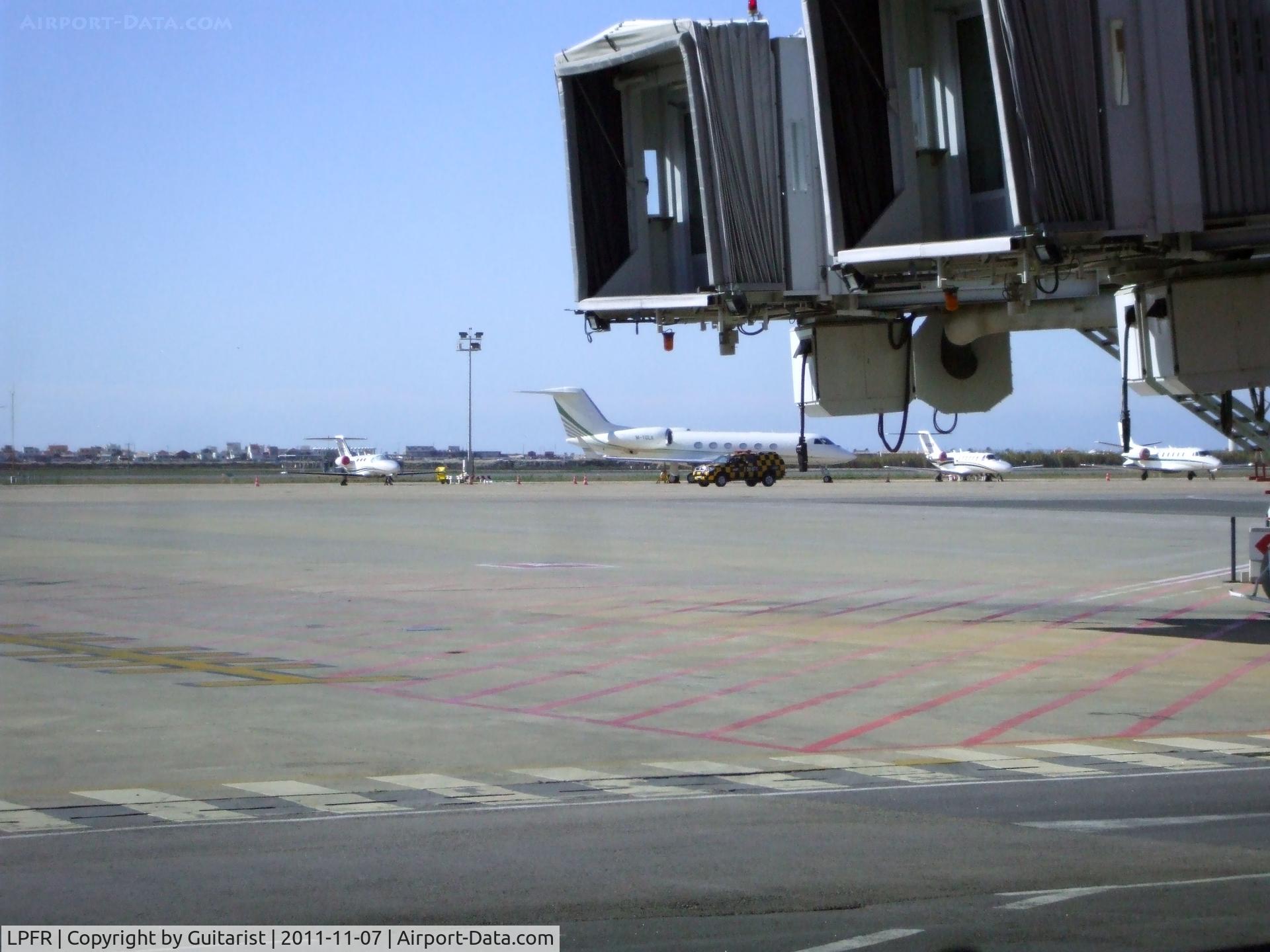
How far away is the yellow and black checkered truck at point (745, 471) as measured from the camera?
97.6 meters

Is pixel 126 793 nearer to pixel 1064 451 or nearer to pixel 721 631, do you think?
pixel 721 631

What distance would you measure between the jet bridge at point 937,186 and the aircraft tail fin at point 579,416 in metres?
88.8

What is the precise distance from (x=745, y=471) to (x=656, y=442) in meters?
13.9

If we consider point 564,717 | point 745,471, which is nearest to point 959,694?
point 564,717

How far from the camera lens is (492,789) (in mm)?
10906

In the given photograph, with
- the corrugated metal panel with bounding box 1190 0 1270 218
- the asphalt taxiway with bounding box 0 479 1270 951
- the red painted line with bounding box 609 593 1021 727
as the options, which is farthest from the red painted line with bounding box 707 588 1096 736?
the corrugated metal panel with bounding box 1190 0 1270 218

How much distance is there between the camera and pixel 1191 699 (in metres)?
15.2

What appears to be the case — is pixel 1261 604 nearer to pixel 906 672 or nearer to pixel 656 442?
pixel 906 672

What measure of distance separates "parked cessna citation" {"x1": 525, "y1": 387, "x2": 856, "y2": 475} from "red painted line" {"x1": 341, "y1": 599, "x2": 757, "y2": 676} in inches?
3388

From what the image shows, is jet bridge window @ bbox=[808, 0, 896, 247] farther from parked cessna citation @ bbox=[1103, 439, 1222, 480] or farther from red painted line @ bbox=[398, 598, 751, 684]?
parked cessna citation @ bbox=[1103, 439, 1222, 480]

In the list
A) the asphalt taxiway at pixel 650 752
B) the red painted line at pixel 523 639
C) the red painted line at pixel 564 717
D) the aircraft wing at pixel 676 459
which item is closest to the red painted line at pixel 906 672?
the asphalt taxiway at pixel 650 752

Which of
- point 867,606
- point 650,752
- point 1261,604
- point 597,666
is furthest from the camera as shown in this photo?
point 1261,604

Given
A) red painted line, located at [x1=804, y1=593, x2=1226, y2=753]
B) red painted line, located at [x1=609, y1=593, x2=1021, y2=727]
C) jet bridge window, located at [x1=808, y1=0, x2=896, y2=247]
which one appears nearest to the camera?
red painted line, located at [x1=804, y1=593, x2=1226, y2=753]

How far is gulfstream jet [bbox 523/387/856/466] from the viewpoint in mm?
111062
